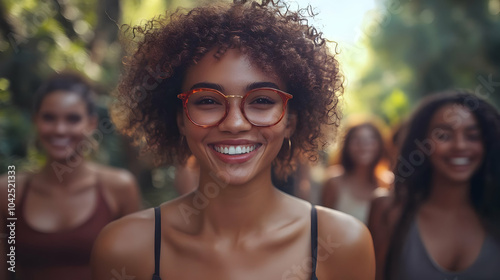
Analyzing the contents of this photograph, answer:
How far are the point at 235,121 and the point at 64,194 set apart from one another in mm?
2072

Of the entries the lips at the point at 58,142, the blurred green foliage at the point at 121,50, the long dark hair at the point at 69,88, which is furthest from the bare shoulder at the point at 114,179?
the blurred green foliage at the point at 121,50

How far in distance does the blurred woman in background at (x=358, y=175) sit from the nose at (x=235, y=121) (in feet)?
9.77

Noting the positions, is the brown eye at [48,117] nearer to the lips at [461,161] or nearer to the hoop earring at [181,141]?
the hoop earring at [181,141]

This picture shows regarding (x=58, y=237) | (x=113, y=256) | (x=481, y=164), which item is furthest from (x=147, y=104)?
(x=481, y=164)

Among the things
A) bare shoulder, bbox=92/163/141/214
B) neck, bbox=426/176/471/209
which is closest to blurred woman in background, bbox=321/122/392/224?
neck, bbox=426/176/471/209

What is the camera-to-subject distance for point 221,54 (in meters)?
1.89

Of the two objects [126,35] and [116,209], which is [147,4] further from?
[126,35]

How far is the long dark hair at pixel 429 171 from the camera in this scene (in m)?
2.72

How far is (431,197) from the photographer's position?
286cm

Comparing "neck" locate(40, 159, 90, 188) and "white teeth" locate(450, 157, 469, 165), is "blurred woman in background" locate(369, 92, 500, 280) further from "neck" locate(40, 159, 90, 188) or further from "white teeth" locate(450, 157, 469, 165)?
"neck" locate(40, 159, 90, 188)

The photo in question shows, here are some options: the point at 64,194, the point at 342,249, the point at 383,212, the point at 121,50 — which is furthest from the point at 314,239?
the point at 121,50

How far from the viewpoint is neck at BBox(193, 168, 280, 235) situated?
6.69 ft

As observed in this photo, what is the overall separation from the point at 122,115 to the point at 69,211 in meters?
1.20

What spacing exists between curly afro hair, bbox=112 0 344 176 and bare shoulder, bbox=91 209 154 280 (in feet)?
1.55
